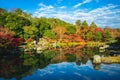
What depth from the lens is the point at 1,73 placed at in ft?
75.6

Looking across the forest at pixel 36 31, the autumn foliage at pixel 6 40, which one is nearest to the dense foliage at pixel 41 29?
the forest at pixel 36 31

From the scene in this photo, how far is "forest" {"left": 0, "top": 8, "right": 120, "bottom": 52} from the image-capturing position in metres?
44.3

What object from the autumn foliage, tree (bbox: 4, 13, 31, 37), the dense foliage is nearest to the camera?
the autumn foliage

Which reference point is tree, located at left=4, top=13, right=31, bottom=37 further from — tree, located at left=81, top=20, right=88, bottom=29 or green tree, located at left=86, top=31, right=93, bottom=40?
tree, located at left=81, top=20, right=88, bottom=29

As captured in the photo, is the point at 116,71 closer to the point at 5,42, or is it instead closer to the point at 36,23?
the point at 5,42

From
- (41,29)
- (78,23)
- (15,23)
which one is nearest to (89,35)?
(78,23)

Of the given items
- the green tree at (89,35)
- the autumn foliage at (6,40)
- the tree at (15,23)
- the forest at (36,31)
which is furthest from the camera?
the green tree at (89,35)

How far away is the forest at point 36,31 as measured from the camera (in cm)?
4426

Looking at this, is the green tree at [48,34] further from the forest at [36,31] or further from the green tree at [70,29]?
the green tree at [70,29]

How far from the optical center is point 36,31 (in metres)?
54.6

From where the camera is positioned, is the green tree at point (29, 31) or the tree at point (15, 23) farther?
the green tree at point (29, 31)

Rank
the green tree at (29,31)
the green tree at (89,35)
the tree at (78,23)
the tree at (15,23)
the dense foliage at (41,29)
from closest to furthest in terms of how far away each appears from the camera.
A: the tree at (15,23) < the dense foliage at (41,29) < the green tree at (29,31) < the green tree at (89,35) < the tree at (78,23)

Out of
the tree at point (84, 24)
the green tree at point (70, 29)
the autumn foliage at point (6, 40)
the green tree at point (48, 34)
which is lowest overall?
the autumn foliage at point (6, 40)

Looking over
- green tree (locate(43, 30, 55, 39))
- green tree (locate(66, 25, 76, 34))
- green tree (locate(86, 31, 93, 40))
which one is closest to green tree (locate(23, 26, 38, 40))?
green tree (locate(43, 30, 55, 39))
